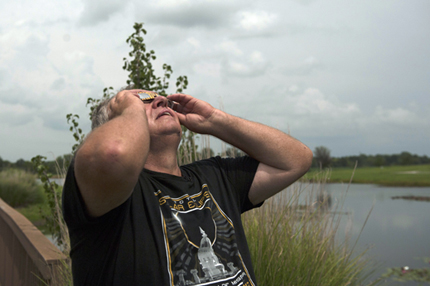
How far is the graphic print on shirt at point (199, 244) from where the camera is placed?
1337 mm

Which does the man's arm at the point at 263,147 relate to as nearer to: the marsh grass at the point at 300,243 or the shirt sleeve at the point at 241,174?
the shirt sleeve at the point at 241,174

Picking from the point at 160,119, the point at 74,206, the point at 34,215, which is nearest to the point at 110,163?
the point at 74,206

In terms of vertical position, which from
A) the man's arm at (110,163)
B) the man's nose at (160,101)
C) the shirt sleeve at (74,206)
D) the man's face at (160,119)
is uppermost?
the man's nose at (160,101)

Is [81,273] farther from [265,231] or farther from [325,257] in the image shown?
[325,257]

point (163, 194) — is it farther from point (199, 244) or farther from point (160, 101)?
point (160, 101)

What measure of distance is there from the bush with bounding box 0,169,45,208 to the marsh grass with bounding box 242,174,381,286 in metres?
9.03

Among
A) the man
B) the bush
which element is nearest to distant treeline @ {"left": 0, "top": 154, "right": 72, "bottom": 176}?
A: the bush

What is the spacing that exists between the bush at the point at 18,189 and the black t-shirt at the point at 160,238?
9927 millimetres

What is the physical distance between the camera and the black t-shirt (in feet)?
4.14

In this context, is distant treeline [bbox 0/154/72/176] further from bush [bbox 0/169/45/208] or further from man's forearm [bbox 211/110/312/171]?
man's forearm [bbox 211/110/312/171]

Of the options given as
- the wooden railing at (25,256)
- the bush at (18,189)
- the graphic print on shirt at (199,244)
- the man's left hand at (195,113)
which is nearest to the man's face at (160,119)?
the man's left hand at (195,113)

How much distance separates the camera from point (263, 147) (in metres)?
1.84

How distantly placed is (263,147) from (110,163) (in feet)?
3.17

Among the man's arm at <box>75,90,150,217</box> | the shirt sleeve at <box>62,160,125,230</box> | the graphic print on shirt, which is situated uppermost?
the man's arm at <box>75,90,150,217</box>
